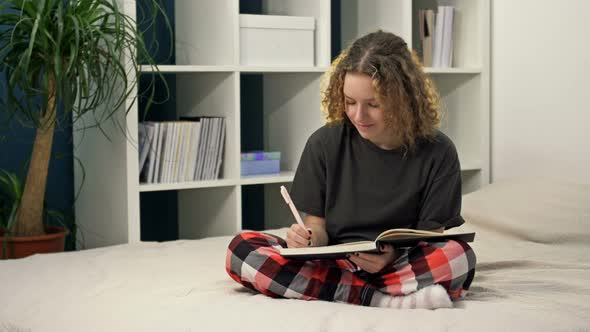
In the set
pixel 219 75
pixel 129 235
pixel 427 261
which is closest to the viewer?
pixel 427 261

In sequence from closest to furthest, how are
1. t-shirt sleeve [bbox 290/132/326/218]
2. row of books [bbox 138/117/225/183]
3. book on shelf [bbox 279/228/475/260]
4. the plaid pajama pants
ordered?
book on shelf [bbox 279/228/475/260], the plaid pajama pants, t-shirt sleeve [bbox 290/132/326/218], row of books [bbox 138/117/225/183]

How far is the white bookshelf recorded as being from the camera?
97.5 inches

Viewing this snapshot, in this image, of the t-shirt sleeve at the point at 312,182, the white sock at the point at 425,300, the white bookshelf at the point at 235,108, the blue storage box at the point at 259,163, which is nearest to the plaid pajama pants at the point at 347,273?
the white sock at the point at 425,300

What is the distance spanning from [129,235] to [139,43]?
0.54 m

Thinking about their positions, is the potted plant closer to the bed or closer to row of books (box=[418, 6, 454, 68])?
the bed

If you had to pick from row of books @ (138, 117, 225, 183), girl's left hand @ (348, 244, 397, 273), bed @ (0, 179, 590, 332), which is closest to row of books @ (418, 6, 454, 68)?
bed @ (0, 179, 590, 332)

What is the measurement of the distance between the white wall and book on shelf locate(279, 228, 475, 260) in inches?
46.9

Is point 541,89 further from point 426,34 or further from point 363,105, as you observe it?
point 363,105

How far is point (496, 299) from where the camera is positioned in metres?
1.67

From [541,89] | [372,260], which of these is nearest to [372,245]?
[372,260]

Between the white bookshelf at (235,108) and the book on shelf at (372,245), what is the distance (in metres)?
0.97

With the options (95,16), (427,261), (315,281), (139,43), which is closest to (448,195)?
(427,261)

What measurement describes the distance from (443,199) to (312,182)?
282 millimetres

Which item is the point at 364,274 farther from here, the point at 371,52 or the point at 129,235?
the point at 129,235
